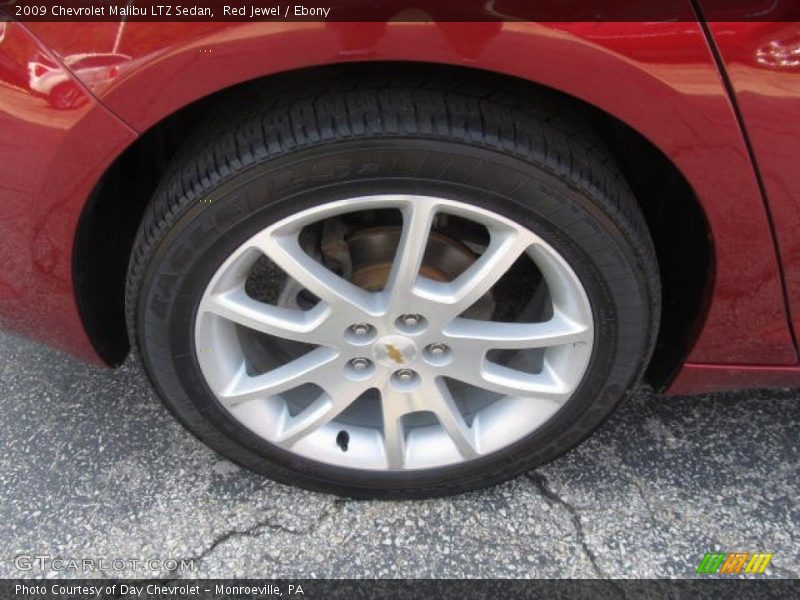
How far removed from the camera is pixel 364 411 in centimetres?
183

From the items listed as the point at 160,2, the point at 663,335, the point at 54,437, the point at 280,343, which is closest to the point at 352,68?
the point at 160,2

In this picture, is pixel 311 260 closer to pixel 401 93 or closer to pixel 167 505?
pixel 401 93

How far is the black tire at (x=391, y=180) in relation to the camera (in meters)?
1.29

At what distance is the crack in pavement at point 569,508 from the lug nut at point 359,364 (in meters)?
0.58

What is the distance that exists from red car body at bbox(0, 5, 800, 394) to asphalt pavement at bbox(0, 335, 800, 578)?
69 centimetres

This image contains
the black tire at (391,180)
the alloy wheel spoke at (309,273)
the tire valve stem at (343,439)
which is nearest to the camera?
the black tire at (391,180)

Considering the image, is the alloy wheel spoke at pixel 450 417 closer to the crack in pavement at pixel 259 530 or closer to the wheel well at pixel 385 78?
the crack in pavement at pixel 259 530

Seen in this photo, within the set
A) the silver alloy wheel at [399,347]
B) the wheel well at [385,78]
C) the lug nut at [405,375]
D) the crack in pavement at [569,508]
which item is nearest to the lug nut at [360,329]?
the silver alloy wheel at [399,347]

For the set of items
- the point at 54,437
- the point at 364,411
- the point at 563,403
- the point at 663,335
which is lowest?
the point at 54,437

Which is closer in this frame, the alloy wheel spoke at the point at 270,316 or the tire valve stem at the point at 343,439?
the alloy wheel spoke at the point at 270,316

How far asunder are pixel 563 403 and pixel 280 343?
738 mm

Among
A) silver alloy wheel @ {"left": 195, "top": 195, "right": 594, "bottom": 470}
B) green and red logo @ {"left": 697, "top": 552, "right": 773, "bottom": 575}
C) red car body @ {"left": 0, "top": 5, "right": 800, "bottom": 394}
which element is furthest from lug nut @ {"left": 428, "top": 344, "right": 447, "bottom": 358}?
green and red logo @ {"left": 697, "top": 552, "right": 773, "bottom": 575}

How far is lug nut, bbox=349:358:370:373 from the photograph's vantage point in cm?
160

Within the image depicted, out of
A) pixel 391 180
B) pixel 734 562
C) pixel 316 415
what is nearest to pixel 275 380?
pixel 316 415
